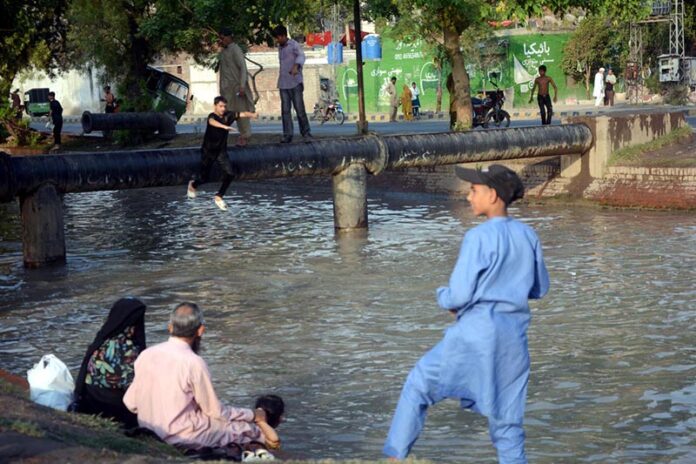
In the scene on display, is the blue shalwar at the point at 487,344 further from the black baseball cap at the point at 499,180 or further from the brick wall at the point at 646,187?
the brick wall at the point at 646,187

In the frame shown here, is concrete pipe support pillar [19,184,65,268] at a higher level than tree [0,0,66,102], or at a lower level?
lower

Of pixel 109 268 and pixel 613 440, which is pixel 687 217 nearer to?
pixel 109 268

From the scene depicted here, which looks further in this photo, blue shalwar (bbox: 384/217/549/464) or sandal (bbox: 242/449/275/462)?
sandal (bbox: 242/449/275/462)

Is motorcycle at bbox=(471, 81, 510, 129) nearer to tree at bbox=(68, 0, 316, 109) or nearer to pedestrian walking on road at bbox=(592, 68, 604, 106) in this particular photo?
tree at bbox=(68, 0, 316, 109)

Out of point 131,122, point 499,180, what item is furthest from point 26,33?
point 499,180

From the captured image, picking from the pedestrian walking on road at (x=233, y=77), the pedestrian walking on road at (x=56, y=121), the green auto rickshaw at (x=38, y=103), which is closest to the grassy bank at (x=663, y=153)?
the pedestrian walking on road at (x=233, y=77)

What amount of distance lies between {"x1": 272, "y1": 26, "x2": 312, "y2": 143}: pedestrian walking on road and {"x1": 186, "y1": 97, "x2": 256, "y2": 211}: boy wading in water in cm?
242

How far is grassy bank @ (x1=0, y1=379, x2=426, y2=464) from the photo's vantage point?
236 inches

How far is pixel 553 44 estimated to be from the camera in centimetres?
5419

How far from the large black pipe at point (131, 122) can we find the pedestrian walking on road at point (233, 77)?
1629 cm

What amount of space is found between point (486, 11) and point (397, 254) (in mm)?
9668

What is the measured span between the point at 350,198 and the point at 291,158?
163 centimetres

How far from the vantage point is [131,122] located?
34.4 meters

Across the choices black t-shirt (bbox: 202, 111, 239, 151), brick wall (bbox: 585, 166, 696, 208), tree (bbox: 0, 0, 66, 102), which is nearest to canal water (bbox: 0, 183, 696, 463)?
brick wall (bbox: 585, 166, 696, 208)
